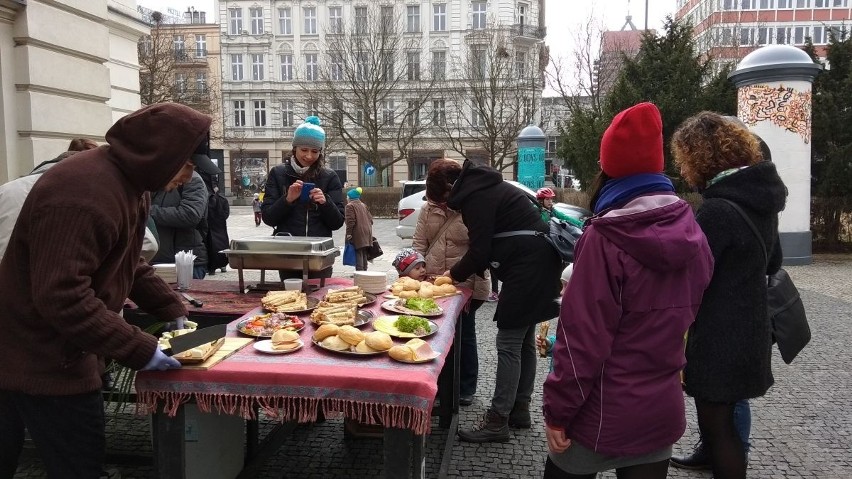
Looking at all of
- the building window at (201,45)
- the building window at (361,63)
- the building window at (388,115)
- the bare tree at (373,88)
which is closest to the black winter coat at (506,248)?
the bare tree at (373,88)

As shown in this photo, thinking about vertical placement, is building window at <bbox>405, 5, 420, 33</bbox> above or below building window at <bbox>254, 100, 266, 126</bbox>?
above

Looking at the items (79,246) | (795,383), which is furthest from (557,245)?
(795,383)

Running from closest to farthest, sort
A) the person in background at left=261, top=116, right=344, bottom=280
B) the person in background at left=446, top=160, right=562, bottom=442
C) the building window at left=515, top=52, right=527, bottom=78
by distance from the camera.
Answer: the person in background at left=446, top=160, right=562, bottom=442 < the person in background at left=261, top=116, right=344, bottom=280 < the building window at left=515, top=52, right=527, bottom=78

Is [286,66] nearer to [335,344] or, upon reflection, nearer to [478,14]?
[478,14]

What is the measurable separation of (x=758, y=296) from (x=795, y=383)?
10.7ft

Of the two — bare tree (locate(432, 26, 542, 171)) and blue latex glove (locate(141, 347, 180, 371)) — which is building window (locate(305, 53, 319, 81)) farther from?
blue latex glove (locate(141, 347, 180, 371))

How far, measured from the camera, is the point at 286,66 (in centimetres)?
4544

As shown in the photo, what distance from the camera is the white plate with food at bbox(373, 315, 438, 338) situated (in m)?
2.84

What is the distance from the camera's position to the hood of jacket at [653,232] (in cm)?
196

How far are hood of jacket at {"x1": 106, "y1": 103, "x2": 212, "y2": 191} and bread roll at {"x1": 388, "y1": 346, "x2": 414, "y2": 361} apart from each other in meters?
1.08

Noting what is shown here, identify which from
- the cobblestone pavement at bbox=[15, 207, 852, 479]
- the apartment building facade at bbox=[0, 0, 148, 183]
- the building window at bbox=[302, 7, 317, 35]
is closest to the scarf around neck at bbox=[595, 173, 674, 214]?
the cobblestone pavement at bbox=[15, 207, 852, 479]

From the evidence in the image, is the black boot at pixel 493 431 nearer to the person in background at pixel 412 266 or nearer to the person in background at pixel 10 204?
the person in background at pixel 412 266

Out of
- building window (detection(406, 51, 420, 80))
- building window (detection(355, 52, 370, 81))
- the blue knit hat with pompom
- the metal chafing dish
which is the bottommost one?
the metal chafing dish

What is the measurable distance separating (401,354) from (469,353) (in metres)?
2.31
